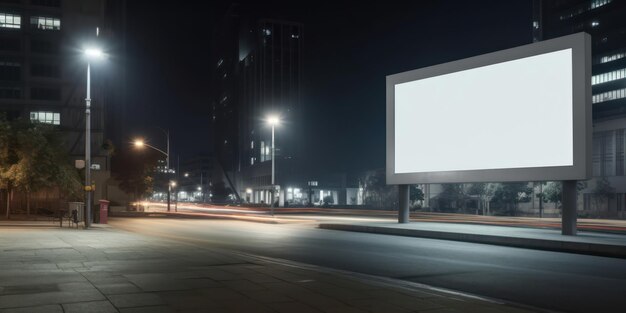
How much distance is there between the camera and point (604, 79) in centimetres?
9762

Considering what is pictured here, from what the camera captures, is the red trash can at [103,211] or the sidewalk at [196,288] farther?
the red trash can at [103,211]

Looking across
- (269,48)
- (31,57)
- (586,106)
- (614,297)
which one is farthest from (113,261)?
(269,48)

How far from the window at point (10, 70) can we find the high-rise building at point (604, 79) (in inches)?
2929

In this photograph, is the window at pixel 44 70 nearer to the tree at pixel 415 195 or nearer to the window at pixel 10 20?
the window at pixel 10 20

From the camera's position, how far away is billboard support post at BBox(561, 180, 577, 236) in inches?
926

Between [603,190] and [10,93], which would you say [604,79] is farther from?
[10,93]

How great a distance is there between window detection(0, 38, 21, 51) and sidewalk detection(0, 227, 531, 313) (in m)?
66.0

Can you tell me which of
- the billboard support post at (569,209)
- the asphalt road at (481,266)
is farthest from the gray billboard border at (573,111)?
the asphalt road at (481,266)

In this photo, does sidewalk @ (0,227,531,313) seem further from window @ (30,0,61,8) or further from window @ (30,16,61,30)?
window @ (30,0,61,8)

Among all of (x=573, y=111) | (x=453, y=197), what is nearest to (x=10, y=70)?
(x=453, y=197)

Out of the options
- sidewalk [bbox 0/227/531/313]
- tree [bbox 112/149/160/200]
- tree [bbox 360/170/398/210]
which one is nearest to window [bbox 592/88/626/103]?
tree [bbox 360/170/398/210]

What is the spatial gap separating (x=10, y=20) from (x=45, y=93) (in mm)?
9655

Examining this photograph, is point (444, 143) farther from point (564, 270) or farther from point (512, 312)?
point (512, 312)

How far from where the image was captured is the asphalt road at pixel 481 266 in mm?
10336
